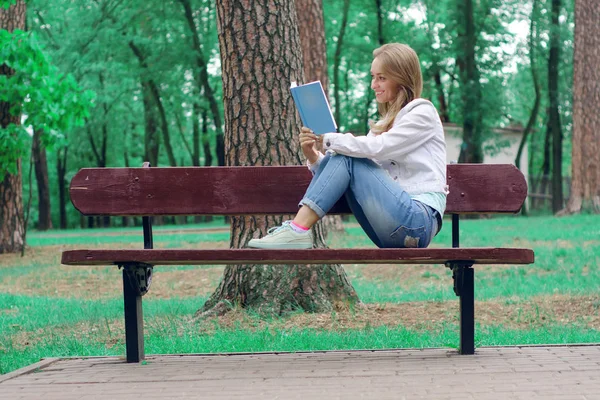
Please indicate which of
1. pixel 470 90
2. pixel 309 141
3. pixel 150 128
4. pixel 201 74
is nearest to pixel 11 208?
pixel 309 141

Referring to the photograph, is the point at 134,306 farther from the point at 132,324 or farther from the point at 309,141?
the point at 309,141

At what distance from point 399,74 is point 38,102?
1105cm

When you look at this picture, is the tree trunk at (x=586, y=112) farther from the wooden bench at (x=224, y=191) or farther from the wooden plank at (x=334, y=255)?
the wooden plank at (x=334, y=255)

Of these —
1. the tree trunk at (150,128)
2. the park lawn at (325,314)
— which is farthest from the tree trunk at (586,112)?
the tree trunk at (150,128)

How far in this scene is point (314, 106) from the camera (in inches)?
166

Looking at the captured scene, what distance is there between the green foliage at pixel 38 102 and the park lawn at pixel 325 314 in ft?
10.2

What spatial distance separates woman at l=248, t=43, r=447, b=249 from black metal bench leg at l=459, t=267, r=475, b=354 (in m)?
0.33

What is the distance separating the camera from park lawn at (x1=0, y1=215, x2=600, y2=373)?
5.41m

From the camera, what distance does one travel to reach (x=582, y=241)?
13156 mm

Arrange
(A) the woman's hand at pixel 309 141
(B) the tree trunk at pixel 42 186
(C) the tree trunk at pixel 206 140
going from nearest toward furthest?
(A) the woman's hand at pixel 309 141, (B) the tree trunk at pixel 42 186, (C) the tree trunk at pixel 206 140

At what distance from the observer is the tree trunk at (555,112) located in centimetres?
3097

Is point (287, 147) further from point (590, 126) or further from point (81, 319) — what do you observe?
point (590, 126)

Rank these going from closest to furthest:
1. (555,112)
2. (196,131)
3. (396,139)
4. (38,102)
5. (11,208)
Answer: (396,139) → (38,102) → (11,208) → (555,112) → (196,131)

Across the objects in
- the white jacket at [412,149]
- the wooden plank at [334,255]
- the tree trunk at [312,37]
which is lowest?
the wooden plank at [334,255]
